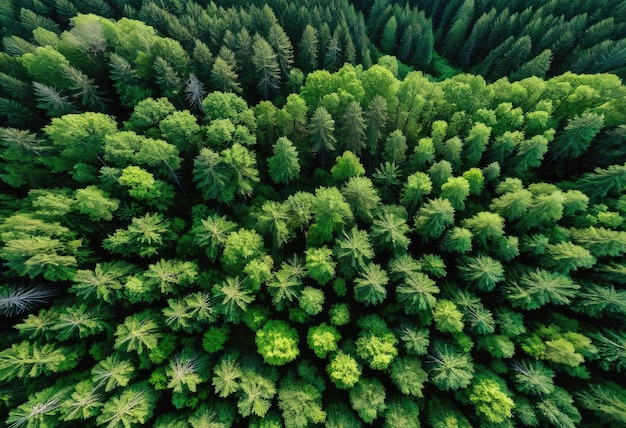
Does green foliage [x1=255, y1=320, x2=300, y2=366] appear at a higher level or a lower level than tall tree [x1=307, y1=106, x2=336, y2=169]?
lower

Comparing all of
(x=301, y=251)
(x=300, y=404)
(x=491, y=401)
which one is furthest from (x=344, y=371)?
(x=301, y=251)

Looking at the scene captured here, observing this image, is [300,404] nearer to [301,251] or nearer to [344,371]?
[344,371]

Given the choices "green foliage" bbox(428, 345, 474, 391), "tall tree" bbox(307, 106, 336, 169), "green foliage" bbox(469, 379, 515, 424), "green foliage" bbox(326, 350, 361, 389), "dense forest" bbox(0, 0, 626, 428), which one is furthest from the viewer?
"tall tree" bbox(307, 106, 336, 169)

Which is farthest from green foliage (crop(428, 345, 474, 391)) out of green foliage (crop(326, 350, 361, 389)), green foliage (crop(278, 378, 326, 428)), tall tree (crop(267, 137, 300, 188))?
tall tree (crop(267, 137, 300, 188))

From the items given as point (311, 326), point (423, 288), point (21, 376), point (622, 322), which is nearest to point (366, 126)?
point (423, 288)

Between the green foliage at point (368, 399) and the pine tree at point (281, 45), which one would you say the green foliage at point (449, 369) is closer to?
the green foliage at point (368, 399)

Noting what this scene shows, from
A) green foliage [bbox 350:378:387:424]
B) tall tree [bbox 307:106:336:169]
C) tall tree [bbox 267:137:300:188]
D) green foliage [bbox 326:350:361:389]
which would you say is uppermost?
tall tree [bbox 307:106:336:169]

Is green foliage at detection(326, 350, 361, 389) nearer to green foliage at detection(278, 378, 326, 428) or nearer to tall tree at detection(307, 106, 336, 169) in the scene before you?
green foliage at detection(278, 378, 326, 428)

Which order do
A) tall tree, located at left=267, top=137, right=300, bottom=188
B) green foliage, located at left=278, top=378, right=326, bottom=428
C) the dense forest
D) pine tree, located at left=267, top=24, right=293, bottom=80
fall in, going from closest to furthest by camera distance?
A: 1. green foliage, located at left=278, top=378, right=326, bottom=428
2. the dense forest
3. tall tree, located at left=267, top=137, right=300, bottom=188
4. pine tree, located at left=267, top=24, right=293, bottom=80
